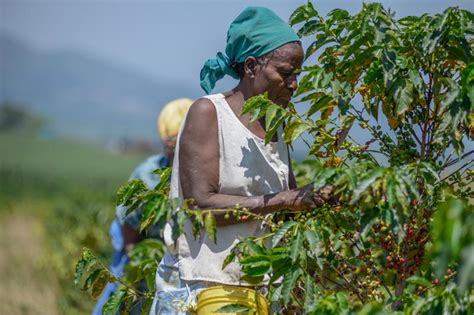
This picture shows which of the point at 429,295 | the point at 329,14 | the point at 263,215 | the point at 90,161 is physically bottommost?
the point at 429,295

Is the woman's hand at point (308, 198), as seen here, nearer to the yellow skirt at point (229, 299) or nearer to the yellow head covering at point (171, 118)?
the yellow skirt at point (229, 299)

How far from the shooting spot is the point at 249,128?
3082 millimetres

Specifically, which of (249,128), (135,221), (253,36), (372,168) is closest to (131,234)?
(135,221)

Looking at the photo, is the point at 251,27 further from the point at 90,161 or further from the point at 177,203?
the point at 90,161

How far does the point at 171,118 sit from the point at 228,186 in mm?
Result: 2411

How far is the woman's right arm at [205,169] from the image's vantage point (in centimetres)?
289

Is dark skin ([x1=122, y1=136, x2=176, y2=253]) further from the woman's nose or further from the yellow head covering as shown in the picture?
the woman's nose

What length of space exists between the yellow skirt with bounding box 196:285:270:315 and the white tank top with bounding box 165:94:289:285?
29mm

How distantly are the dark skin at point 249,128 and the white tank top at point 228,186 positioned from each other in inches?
1.4

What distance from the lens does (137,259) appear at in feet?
11.8

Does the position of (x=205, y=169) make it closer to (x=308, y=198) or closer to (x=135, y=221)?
(x=308, y=198)

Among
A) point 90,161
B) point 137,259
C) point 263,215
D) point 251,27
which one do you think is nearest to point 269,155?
point 263,215

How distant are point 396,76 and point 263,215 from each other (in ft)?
2.04

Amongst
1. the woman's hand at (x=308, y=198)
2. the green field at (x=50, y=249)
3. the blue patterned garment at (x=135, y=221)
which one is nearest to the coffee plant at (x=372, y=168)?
the woman's hand at (x=308, y=198)
